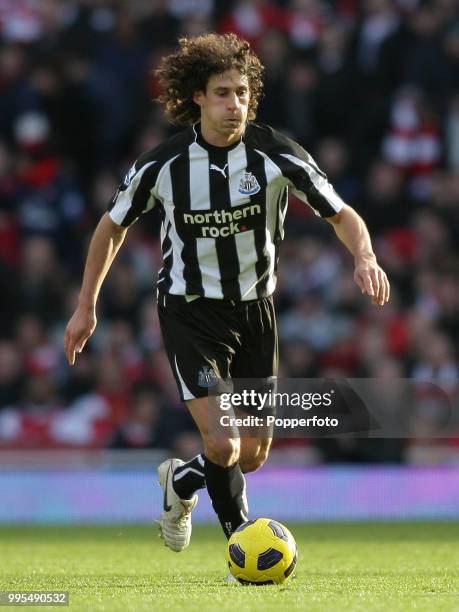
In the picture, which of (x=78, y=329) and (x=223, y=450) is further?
(x=78, y=329)

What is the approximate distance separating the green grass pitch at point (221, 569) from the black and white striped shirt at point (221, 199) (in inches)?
50.1

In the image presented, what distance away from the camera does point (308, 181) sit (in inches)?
226

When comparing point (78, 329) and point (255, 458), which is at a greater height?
point (78, 329)

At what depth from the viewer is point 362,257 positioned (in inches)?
216

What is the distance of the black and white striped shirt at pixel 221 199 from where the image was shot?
580 cm

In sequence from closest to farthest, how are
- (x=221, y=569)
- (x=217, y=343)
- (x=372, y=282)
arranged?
(x=372, y=282) → (x=217, y=343) → (x=221, y=569)

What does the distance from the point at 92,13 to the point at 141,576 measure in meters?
8.66

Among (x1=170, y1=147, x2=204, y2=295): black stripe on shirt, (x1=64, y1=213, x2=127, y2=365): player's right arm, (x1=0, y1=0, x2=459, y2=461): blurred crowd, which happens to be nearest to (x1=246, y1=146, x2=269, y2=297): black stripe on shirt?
(x1=170, y1=147, x2=204, y2=295): black stripe on shirt

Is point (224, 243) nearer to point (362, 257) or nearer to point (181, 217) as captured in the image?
point (181, 217)

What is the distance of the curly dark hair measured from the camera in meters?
5.85

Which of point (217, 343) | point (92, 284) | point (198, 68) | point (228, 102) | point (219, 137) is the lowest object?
point (217, 343)

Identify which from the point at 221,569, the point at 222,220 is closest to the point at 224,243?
the point at 222,220

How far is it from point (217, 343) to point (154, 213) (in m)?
6.61

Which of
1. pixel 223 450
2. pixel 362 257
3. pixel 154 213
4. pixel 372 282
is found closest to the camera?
pixel 372 282
